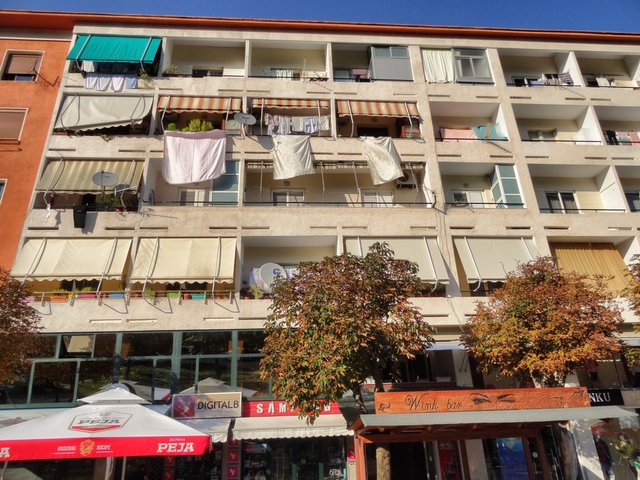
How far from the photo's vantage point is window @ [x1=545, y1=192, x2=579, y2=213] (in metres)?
19.8

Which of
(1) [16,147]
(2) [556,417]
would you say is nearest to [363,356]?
(2) [556,417]

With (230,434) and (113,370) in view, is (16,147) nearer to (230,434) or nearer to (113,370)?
(113,370)

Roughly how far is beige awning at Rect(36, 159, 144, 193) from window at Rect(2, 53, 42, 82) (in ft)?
18.0

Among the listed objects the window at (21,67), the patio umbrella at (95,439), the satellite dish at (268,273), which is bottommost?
the patio umbrella at (95,439)

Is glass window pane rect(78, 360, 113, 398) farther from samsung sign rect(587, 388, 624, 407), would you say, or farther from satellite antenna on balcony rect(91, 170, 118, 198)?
samsung sign rect(587, 388, 624, 407)

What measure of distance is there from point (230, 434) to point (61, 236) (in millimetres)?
9633

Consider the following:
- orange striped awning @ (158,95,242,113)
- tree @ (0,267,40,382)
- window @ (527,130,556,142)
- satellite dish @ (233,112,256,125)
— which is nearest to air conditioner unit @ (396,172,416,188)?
satellite dish @ (233,112,256,125)

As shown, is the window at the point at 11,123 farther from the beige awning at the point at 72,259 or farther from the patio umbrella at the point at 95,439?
the patio umbrella at the point at 95,439

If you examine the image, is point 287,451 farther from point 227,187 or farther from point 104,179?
point 104,179

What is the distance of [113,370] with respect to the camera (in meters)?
14.2

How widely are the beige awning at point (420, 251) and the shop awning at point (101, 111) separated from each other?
1050 centimetres

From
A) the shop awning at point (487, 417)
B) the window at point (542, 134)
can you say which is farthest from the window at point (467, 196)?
the shop awning at point (487, 417)

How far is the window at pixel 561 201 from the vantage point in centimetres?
1975

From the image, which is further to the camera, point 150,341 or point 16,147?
point 16,147
